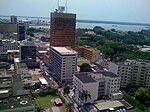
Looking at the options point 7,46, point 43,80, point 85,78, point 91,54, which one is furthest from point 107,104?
point 7,46

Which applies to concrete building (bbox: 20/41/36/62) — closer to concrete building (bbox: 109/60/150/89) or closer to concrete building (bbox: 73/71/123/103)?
concrete building (bbox: 73/71/123/103)

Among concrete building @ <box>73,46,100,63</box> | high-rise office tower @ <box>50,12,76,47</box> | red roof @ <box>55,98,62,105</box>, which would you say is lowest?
red roof @ <box>55,98,62,105</box>

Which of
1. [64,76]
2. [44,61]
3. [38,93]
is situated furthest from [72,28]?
[38,93]

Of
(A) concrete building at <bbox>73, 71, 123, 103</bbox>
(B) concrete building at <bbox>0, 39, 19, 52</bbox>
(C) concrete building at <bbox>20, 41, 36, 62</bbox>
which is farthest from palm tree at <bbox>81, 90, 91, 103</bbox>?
(B) concrete building at <bbox>0, 39, 19, 52</bbox>

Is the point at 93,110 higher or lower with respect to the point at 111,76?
lower

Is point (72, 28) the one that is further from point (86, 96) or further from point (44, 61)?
point (86, 96)

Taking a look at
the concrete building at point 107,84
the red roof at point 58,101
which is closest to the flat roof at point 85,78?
the concrete building at point 107,84
